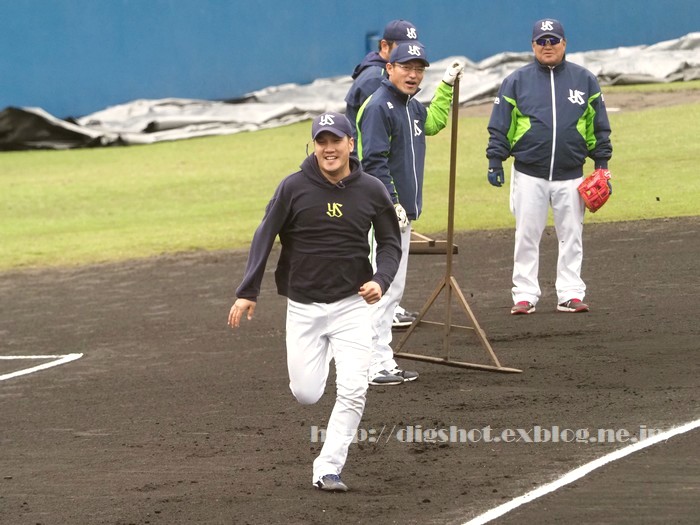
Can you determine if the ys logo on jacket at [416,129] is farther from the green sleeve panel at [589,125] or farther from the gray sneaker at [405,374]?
the green sleeve panel at [589,125]

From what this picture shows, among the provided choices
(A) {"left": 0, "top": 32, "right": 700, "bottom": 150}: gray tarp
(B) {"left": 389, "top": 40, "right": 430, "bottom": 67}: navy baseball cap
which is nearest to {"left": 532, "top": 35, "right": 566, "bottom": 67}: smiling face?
(B) {"left": 389, "top": 40, "right": 430, "bottom": 67}: navy baseball cap

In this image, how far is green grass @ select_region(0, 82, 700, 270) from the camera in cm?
1653

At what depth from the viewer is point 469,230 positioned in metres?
15.8

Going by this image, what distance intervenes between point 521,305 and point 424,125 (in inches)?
95.9

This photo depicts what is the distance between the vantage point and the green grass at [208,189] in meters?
16.5

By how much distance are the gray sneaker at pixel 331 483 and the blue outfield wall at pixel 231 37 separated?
66.8 ft

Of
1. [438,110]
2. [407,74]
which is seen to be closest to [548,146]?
[438,110]

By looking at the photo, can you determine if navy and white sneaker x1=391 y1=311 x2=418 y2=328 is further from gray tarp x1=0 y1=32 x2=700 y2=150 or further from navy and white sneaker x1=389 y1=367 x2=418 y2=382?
gray tarp x1=0 y1=32 x2=700 y2=150

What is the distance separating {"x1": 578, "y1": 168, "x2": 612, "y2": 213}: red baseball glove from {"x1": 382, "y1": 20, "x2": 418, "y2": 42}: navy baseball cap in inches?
85.4

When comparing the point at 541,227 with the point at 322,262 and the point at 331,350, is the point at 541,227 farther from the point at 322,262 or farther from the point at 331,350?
the point at 322,262

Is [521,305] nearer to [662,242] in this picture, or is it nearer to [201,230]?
[662,242]

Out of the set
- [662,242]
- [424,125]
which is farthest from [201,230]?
[424,125]

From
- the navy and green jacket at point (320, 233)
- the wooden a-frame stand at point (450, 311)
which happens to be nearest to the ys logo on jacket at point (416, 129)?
the wooden a-frame stand at point (450, 311)

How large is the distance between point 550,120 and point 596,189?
69 centimetres
